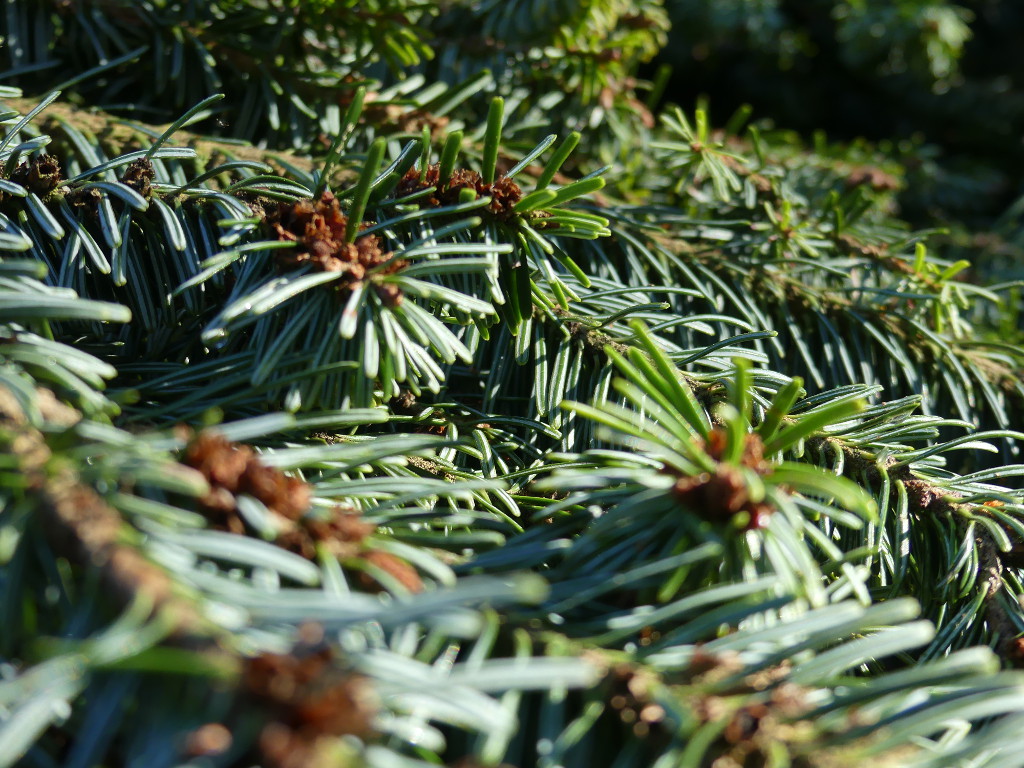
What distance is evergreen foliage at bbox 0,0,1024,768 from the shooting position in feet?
0.93

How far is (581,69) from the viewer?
2.69ft

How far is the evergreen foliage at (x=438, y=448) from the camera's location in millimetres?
283

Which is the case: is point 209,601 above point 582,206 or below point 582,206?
below

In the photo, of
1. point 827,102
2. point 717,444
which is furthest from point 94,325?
point 827,102

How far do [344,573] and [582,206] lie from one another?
44 cm

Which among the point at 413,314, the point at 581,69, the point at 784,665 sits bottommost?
the point at 784,665

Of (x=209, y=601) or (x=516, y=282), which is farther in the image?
(x=516, y=282)

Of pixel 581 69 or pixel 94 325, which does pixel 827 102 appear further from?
pixel 94 325

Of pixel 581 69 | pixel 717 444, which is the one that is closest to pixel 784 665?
pixel 717 444

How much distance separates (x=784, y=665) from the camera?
35 centimetres

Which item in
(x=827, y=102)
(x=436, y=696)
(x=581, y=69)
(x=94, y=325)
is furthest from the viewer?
(x=827, y=102)

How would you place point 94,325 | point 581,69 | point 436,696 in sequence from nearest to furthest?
point 436,696 → point 94,325 → point 581,69

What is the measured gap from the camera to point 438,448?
490 mm

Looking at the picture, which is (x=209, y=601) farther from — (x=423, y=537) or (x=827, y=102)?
(x=827, y=102)
